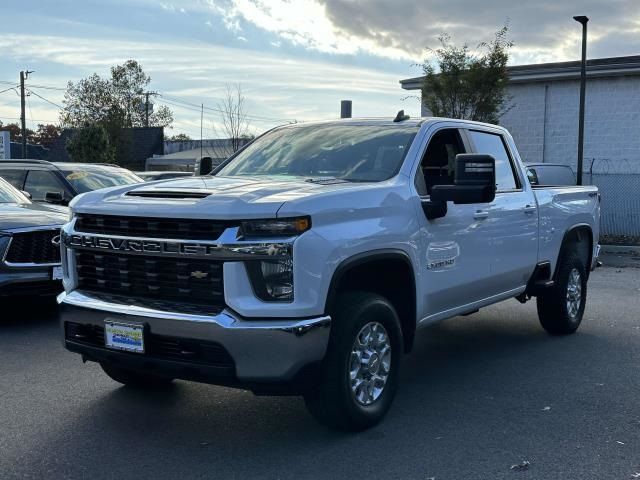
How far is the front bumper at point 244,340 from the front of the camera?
3.91 metres

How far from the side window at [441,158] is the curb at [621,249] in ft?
35.5

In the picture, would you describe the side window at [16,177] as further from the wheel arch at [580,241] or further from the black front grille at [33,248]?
the wheel arch at [580,241]

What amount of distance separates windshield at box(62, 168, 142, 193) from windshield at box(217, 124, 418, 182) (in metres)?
5.57

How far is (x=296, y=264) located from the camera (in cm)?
396

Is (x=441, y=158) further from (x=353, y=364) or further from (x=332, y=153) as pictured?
(x=353, y=364)

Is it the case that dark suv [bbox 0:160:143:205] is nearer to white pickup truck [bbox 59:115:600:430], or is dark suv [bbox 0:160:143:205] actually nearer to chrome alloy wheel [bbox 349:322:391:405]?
white pickup truck [bbox 59:115:600:430]

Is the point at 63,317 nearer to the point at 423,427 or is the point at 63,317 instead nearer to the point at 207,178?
the point at 207,178

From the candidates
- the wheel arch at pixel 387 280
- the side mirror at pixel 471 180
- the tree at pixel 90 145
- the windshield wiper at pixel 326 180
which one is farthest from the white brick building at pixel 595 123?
the tree at pixel 90 145

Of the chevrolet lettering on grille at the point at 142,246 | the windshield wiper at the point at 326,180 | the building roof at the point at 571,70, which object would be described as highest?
the building roof at the point at 571,70

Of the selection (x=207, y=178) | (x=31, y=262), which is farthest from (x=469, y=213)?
(x=31, y=262)

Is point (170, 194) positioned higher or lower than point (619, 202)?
higher

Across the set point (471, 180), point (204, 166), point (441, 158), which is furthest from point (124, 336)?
point (441, 158)

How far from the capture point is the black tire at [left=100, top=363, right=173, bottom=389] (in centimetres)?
530

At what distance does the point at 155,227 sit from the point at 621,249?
44.7 feet
